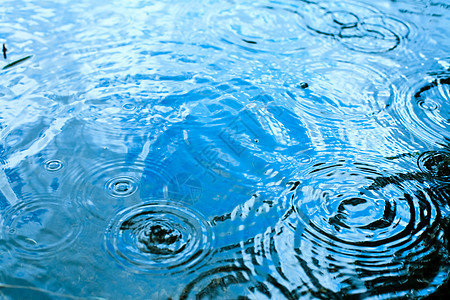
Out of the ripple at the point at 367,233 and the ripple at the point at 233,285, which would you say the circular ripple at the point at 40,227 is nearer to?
the ripple at the point at 233,285

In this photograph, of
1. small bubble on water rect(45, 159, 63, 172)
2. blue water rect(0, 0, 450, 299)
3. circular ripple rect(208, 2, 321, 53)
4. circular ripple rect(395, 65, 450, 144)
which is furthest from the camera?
circular ripple rect(208, 2, 321, 53)

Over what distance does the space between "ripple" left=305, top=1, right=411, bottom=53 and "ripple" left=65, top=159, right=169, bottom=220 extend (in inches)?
→ 86.7

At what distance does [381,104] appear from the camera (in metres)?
3.31

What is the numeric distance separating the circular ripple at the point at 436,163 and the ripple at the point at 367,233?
224 mm

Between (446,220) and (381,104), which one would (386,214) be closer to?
(446,220)

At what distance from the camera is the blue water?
2.19 m

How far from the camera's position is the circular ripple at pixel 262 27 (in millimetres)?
3904

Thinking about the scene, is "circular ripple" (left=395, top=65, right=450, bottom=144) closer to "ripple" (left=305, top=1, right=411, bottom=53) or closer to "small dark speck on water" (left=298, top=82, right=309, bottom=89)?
"ripple" (left=305, top=1, right=411, bottom=53)

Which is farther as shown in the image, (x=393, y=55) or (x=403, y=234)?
(x=393, y=55)

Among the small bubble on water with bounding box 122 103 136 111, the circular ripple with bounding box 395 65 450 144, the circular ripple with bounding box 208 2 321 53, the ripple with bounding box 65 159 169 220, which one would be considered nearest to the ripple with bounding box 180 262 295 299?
the ripple with bounding box 65 159 169 220

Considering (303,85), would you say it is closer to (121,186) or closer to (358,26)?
(358,26)

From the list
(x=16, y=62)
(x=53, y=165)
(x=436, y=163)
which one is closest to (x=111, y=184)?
(x=53, y=165)

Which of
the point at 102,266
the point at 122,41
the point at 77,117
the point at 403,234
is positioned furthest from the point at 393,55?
the point at 102,266

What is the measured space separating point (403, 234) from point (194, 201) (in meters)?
1.12
